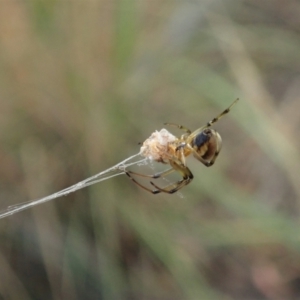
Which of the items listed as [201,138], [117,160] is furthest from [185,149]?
[117,160]

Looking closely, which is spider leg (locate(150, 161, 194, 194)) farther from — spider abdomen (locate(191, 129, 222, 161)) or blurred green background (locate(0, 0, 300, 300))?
blurred green background (locate(0, 0, 300, 300))

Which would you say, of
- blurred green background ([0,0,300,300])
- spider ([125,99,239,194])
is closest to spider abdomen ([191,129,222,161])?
spider ([125,99,239,194])

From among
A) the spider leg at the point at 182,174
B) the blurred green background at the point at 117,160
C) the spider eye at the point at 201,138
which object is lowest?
the spider leg at the point at 182,174

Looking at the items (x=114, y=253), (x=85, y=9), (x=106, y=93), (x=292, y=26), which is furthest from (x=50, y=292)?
(x=292, y=26)

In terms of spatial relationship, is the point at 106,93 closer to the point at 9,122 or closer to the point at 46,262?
the point at 9,122

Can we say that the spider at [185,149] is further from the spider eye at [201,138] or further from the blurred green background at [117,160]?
the blurred green background at [117,160]

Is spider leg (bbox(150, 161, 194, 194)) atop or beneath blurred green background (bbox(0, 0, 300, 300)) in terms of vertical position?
beneath

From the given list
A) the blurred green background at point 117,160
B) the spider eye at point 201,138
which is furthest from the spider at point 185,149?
the blurred green background at point 117,160
